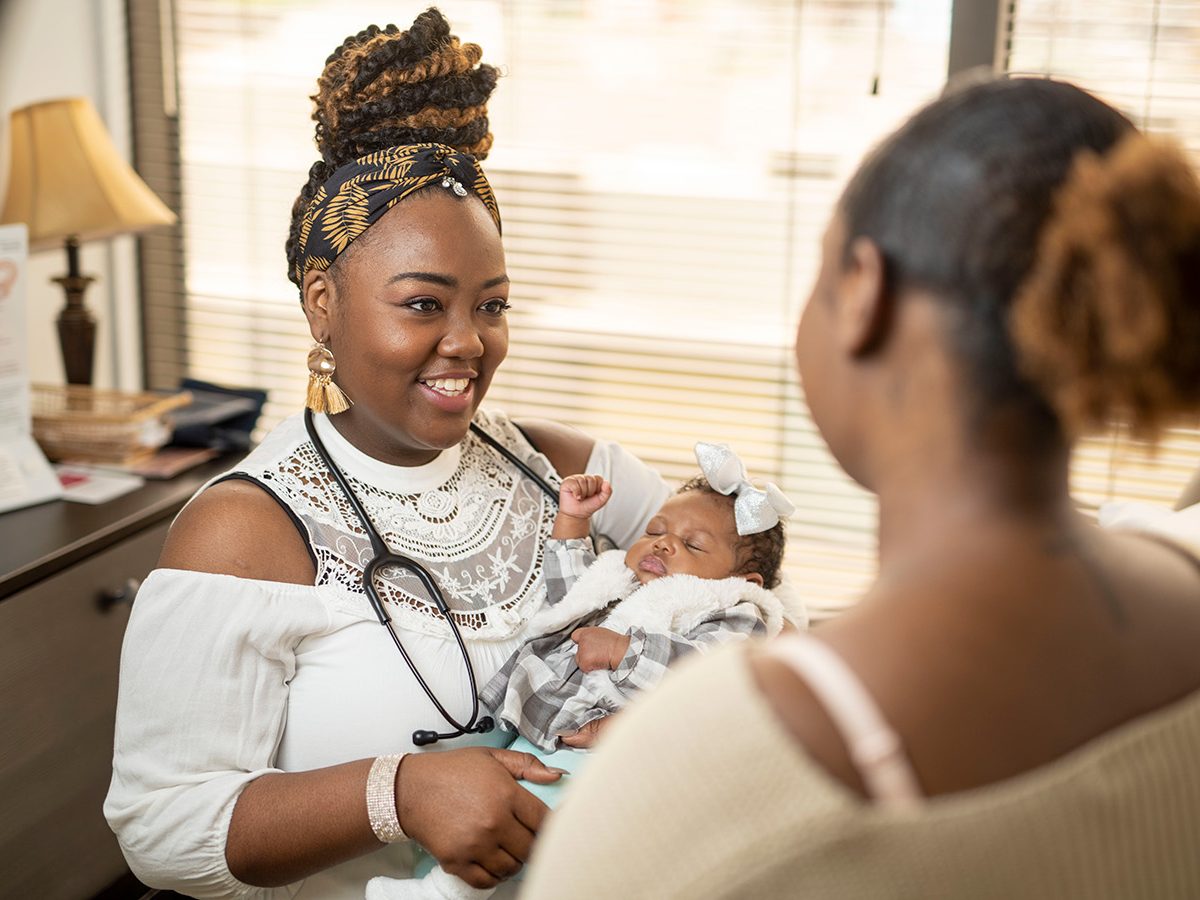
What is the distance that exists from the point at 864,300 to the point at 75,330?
7.50 feet

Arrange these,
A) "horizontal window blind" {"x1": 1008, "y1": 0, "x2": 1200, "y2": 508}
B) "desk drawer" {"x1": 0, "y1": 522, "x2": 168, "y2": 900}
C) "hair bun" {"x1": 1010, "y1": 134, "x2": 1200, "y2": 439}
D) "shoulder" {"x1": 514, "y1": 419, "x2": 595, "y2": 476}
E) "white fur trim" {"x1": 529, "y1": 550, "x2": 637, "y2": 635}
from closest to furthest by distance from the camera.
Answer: "hair bun" {"x1": 1010, "y1": 134, "x2": 1200, "y2": 439} → "white fur trim" {"x1": 529, "y1": 550, "x2": 637, "y2": 635} → "shoulder" {"x1": 514, "y1": 419, "x2": 595, "y2": 476} → "desk drawer" {"x1": 0, "y1": 522, "x2": 168, "y2": 900} → "horizontal window blind" {"x1": 1008, "y1": 0, "x2": 1200, "y2": 508}

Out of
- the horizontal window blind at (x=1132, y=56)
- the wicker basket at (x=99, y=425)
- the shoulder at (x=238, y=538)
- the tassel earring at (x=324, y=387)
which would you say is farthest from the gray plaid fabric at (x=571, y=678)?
the horizontal window blind at (x=1132, y=56)

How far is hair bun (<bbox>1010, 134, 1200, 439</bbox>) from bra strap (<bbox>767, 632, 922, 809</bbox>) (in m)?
0.19

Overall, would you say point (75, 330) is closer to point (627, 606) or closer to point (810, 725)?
point (627, 606)

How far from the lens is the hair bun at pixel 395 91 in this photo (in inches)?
62.3

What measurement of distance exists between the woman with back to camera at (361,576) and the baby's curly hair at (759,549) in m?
0.24

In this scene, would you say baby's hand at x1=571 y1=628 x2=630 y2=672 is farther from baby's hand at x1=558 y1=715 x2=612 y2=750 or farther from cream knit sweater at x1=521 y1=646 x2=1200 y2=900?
cream knit sweater at x1=521 y1=646 x2=1200 y2=900

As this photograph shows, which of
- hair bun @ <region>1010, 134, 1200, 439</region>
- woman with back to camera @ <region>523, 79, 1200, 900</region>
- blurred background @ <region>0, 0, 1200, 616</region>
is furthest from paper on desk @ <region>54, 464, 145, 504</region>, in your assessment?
hair bun @ <region>1010, 134, 1200, 439</region>

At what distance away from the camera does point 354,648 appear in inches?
57.4

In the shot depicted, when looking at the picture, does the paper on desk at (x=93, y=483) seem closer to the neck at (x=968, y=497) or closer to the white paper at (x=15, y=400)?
the white paper at (x=15, y=400)

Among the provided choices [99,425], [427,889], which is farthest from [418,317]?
[99,425]

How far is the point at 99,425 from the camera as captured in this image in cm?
247

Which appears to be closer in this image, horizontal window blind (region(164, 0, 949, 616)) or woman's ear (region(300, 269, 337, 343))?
woman's ear (region(300, 269, 337, 343))

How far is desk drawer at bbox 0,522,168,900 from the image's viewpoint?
2.00 metres
